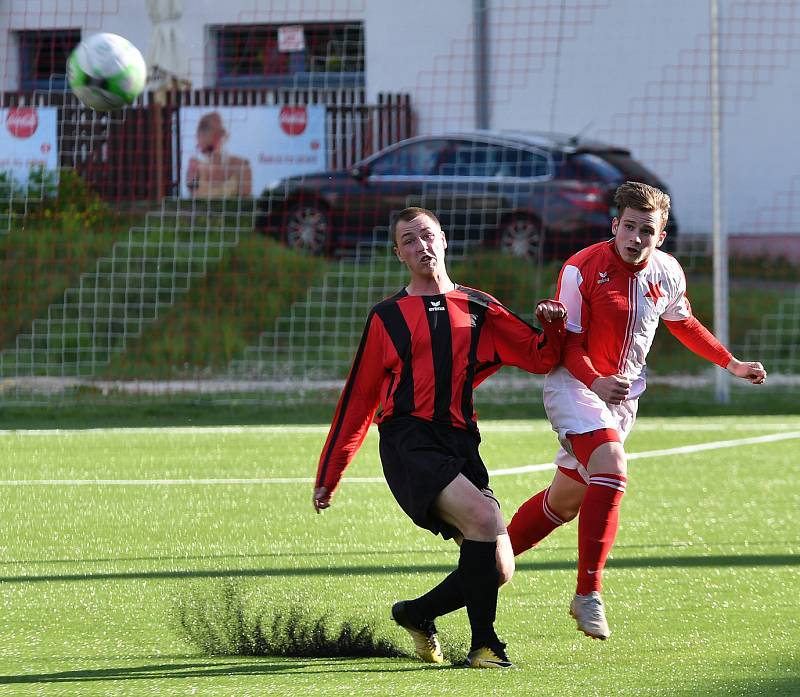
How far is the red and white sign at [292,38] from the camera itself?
1778cm

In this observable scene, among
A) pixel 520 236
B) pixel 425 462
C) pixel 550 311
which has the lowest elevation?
pixel 425 462

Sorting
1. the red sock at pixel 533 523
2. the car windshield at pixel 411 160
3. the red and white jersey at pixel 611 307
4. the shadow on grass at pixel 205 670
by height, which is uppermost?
the car windshield at pixel 411 160

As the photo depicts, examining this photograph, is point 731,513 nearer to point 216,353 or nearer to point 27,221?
point 216,353

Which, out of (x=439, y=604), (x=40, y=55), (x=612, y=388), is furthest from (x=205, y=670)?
(x=40, y=55)

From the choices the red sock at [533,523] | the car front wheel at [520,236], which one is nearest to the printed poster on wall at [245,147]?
the car front wheel at [520,236]

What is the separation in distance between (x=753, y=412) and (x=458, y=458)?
7.55 meters

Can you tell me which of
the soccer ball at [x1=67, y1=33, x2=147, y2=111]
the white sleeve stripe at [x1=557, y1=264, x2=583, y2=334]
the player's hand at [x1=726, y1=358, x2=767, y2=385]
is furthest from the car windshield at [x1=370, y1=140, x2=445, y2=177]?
the white sleeve stripe at [x1=557, y1=264, x2=583, y2=334]

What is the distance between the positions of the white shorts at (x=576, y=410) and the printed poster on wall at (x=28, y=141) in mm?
9725

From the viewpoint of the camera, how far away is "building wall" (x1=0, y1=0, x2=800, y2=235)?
17922 mm

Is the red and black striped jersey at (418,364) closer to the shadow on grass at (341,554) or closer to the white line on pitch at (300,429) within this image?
the shadow on grass at (341,554)

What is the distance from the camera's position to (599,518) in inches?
183

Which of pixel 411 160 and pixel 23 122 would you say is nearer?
pixel 23 122

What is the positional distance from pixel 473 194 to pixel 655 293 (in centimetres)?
976

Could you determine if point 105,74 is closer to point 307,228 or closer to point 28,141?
point 307,228
